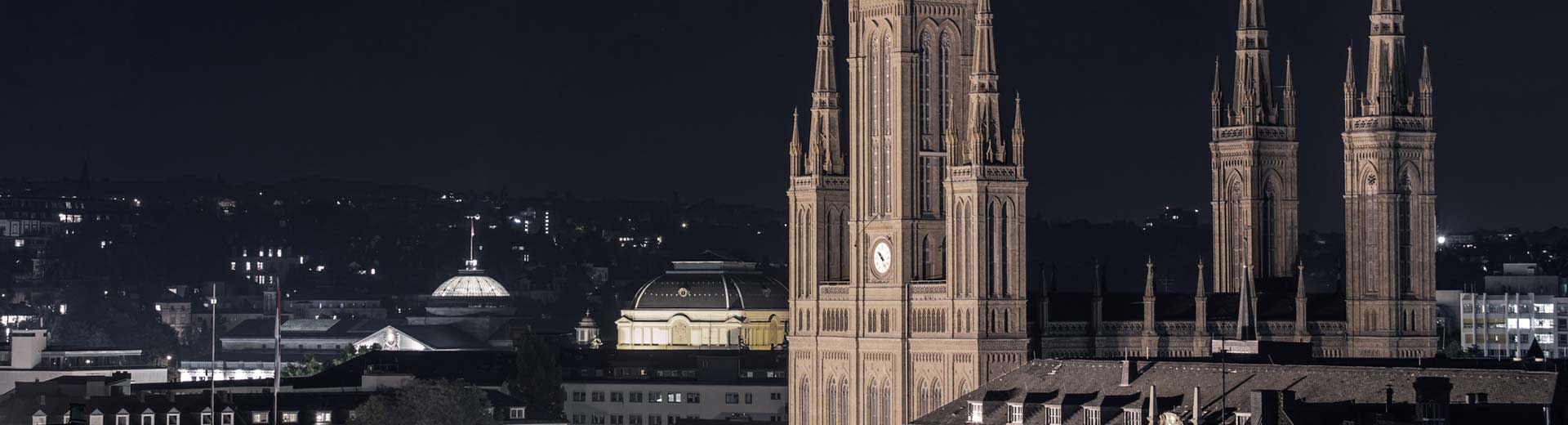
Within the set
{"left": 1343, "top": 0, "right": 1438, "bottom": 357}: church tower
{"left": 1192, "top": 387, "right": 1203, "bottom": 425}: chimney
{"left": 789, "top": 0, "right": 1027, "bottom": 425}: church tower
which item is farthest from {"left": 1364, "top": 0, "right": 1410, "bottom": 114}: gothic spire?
{"left": 1192, "top": 387, "right": 1203, "bottom": 425}: chimney

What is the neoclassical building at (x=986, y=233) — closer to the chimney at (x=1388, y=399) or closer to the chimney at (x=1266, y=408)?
the chimney at (x=1388, y=399)

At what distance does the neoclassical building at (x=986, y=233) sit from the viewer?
160 m

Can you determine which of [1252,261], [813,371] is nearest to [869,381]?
[813,371]

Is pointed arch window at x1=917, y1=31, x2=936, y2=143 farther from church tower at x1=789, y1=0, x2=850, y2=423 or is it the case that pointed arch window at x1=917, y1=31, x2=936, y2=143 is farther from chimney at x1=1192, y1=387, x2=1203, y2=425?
chimney at x1=1192, y1=387, x2=1203, y2=425

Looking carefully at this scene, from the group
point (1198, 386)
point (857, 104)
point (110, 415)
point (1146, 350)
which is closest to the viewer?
point (1198, 386)

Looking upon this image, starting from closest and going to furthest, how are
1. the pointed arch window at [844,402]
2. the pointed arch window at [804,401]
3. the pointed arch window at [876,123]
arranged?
1. the pointed arch window at [876,123]
2. the pointed arch window at [844,402]
3. the pointed arch window at [804,401]

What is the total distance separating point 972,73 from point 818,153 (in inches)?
617

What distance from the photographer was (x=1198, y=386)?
125 m

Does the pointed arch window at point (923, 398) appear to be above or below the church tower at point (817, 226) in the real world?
below

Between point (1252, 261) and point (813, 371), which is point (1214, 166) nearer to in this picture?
point (1252, 261)

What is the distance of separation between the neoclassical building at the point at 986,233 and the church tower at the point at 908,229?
3.8 inches

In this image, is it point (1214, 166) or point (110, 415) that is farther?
point (110, 415)

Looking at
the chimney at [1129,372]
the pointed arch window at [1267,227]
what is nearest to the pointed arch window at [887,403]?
the pointed arch window at [1267,227]

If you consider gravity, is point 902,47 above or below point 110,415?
above
